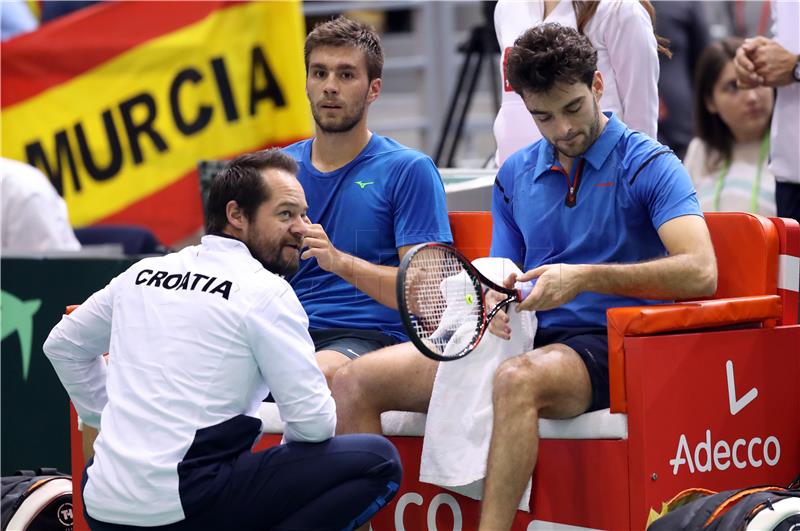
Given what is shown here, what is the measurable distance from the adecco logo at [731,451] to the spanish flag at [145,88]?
4317 mm

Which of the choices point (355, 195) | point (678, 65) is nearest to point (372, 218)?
point (355, 195)

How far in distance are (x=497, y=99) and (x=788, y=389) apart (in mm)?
3913

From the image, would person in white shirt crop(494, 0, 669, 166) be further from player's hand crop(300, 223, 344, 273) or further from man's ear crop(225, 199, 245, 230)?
man's ear crop(225, 199, 245, 230)

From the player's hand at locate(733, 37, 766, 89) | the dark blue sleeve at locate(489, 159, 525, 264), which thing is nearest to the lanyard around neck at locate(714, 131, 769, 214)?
the player's hand at locate(733, 37, 766, 89)

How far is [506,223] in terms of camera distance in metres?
4.16

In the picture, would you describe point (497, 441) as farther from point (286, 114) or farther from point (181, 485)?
point (286, 114)

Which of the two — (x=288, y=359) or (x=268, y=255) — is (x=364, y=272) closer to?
(x=268, y=255)

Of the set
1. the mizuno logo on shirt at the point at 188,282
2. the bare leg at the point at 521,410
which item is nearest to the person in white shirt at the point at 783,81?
the bare leg at the point at 521,410

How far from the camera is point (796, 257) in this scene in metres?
4.02

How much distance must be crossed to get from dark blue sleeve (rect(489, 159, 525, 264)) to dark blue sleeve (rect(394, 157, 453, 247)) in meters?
0.16

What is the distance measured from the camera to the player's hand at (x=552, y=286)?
3570mm

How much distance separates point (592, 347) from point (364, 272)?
71 cm

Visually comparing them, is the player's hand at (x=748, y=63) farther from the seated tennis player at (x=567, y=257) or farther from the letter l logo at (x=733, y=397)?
the letter l logo at (x=733, y=397)

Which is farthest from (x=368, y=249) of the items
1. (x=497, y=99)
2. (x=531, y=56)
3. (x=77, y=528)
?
(x=497, y=99)
